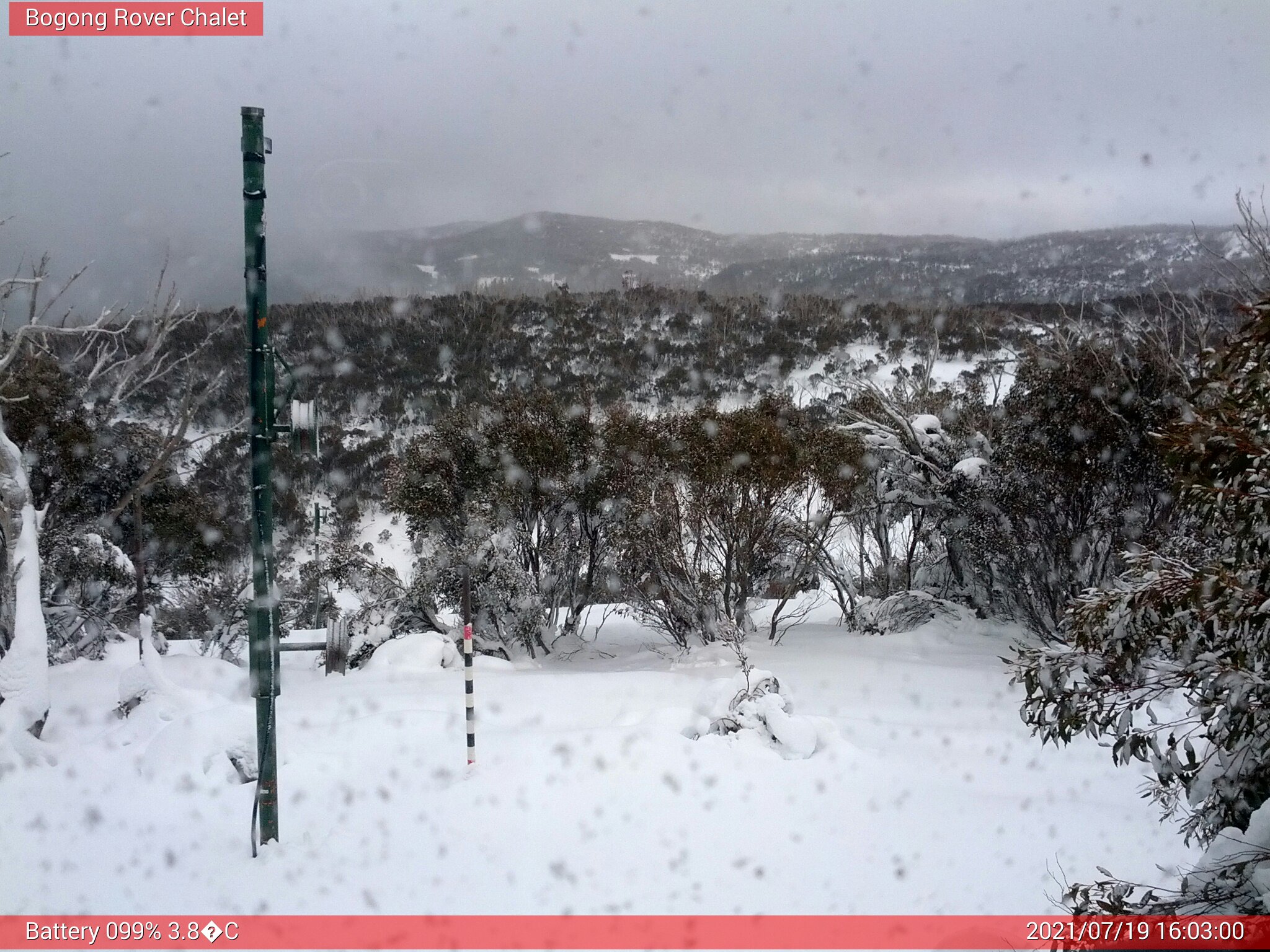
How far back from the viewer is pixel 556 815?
5.15m

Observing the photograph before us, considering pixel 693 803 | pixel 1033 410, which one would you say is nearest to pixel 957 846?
pixel 693 803

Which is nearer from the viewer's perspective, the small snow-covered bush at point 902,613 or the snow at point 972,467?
the snow at point 972,467

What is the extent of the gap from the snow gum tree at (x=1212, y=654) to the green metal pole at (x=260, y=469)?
3.98 metres

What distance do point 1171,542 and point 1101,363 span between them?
2.90m

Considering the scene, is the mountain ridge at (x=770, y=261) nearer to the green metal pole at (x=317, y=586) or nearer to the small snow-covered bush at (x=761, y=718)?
the green metal pole at (x=317, y=586)

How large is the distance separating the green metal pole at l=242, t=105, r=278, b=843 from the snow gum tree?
157 inches

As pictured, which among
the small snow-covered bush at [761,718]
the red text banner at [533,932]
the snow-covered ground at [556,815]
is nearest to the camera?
the red text banner at [533,932]

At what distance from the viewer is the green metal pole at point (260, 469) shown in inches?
179

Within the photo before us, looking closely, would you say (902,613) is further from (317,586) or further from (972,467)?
(317,586)

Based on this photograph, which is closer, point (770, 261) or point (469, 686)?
point (469, 686)

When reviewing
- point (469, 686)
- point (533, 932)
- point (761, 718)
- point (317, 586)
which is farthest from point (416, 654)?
point (317, 586)

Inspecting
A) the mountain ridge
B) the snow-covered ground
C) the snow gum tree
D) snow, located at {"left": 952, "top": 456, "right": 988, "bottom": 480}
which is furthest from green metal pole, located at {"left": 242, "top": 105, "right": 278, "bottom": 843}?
the mountain ridge

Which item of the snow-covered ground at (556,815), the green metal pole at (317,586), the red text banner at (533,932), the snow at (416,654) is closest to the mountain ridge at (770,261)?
the green metal pole at (317,586)

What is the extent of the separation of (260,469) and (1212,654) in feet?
15.3
